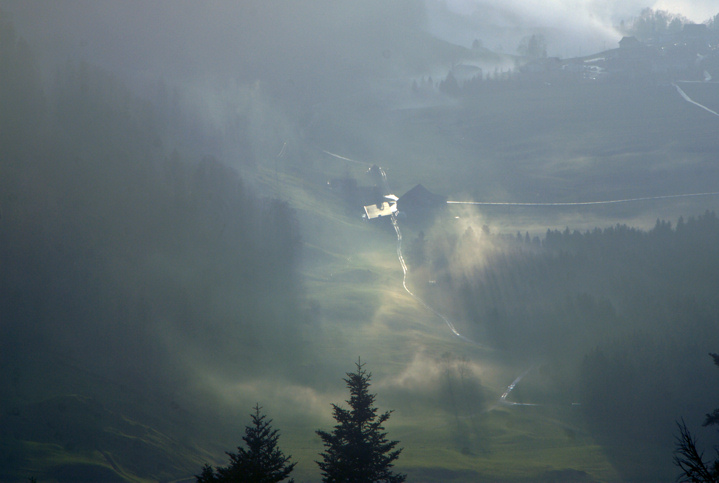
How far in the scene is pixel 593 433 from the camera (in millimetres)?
46562

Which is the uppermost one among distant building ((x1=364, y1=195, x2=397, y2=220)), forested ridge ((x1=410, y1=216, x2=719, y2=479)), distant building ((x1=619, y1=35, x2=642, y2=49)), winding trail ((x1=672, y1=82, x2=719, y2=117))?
distant building ((x1=619, y1=35, x2=642, y2=49))

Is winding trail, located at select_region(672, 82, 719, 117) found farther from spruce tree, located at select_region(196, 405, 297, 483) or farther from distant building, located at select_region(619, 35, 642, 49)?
spruce tree, located at select_region(196, 405, 297, 483)

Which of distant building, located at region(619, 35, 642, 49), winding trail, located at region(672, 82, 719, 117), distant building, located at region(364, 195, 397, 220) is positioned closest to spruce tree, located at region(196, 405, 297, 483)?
distant building, located at region(364, 195, 397, 220)

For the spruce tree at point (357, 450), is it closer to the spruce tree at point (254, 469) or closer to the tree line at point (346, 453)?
the tree line at point (346, 453)

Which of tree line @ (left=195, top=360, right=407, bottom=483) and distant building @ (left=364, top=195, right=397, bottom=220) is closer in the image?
tree line @ (left=195, top=360, right=407, bottom=483)

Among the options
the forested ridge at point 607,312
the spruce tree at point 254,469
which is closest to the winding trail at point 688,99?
the forested ridge at point 607,312

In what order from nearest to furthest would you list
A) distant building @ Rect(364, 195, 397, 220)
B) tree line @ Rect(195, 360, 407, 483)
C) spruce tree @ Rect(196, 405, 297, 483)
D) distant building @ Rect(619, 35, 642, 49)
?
spruce tree @ Rect(196, 405, 297, 483) → tree line @ Rect(195, 360, 407, 483) → distant building @ Rect(364, 195, 397, 220) → distant building @ Rect(619, 35, 642, 49)

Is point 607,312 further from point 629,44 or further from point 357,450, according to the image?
point 629,44

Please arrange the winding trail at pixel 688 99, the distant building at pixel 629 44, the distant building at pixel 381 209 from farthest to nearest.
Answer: the distant building at pixel 629 44, the winding trail at pixel 688 99, the distant building at pixel 381 209

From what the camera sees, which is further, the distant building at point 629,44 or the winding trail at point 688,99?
the distant building at point 629,44

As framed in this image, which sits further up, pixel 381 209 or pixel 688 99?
pixel 688 99

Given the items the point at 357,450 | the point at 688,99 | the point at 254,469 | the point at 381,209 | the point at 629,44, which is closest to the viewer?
the point at 254,469

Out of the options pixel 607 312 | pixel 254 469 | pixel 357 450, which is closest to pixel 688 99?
pixel 607 312

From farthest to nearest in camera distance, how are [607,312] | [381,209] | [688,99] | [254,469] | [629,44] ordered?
[629,44] < [688,99] < [381,209] < [607,312] < [254,469]
